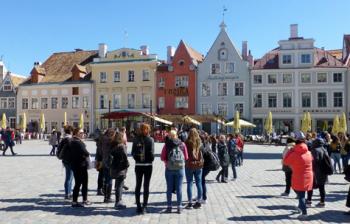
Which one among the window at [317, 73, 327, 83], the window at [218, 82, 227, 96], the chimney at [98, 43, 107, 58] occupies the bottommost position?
the window at [218, 82, 227, 96]

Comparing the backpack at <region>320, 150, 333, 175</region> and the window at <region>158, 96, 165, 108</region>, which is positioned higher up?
the window at <region>158, 96, 165, 108</region>

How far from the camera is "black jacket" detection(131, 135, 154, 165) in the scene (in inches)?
339

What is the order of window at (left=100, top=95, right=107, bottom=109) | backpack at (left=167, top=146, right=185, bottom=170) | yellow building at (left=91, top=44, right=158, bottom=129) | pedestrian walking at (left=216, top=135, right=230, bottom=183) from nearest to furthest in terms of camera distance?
1. backpack at (left=167, top=146, right=185, bottom=170)
2. pedestrian walking at (left=216, top=135, right=230, bottom=183)
3. yellow building at (left=91, top=44, right=158, bottom=129)
4. window at (left=100, top=95, right=107, bottom=109)

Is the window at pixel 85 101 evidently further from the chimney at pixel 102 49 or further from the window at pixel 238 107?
the window at pixel 238 107

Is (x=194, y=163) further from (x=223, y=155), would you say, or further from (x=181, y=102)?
(x=181, y=102)

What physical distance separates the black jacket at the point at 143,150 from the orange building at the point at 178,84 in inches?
1650

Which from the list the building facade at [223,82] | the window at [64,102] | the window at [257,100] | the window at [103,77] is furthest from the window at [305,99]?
the window at [64,102]

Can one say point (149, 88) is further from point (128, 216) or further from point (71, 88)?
point (128, 216)

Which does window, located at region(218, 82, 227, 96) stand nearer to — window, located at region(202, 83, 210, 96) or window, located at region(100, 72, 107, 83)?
window, located at region(202, 83, 210, 96)

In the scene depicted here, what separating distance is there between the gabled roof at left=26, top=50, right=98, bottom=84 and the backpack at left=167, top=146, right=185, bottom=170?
50259 millimetres

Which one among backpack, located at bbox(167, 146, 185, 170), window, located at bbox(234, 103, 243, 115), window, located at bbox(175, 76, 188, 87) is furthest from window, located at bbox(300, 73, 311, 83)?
backpack, located at bbox(167, 146, 185, 170)

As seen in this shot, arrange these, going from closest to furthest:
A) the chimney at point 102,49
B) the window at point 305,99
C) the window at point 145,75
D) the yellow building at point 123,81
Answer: the window at point 305,99
the yellow building at point 123,81
the window at point 145,75
the chimney at point 102,49

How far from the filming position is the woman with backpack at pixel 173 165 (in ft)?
28.7

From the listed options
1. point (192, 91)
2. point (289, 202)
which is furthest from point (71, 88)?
point (289, 202)
